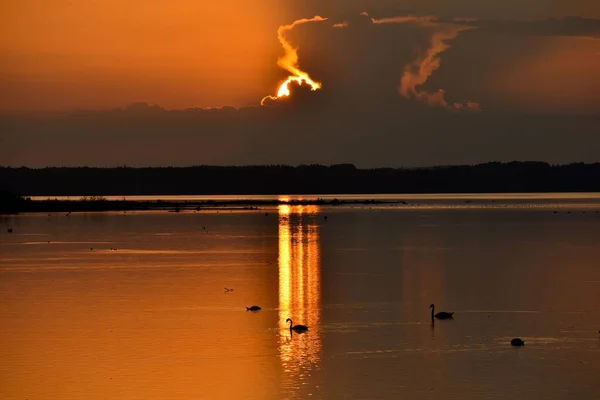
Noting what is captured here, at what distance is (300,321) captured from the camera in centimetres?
2978

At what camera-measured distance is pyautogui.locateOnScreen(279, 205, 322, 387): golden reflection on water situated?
926 inches

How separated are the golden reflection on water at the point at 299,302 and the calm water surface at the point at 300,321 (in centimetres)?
8

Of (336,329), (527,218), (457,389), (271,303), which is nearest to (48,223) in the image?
(527,218)

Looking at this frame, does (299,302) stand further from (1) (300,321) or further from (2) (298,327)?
(2) (298,327)

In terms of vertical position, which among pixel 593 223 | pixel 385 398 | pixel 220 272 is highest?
pixel 593 223

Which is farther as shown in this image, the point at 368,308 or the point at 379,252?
the point at 379,252

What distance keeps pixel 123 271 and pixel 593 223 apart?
54783 mm

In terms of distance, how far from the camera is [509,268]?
4622 cm

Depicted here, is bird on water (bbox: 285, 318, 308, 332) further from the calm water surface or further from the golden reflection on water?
the calm water surface

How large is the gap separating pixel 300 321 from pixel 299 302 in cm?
466

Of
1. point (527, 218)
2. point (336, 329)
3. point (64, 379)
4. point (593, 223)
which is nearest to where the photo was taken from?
point (64, 379)

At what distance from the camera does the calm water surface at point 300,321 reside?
21391 mm

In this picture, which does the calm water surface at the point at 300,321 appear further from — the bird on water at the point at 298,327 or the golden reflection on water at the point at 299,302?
the bird on water at the point at 298,327

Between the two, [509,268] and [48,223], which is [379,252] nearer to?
[509,268]
